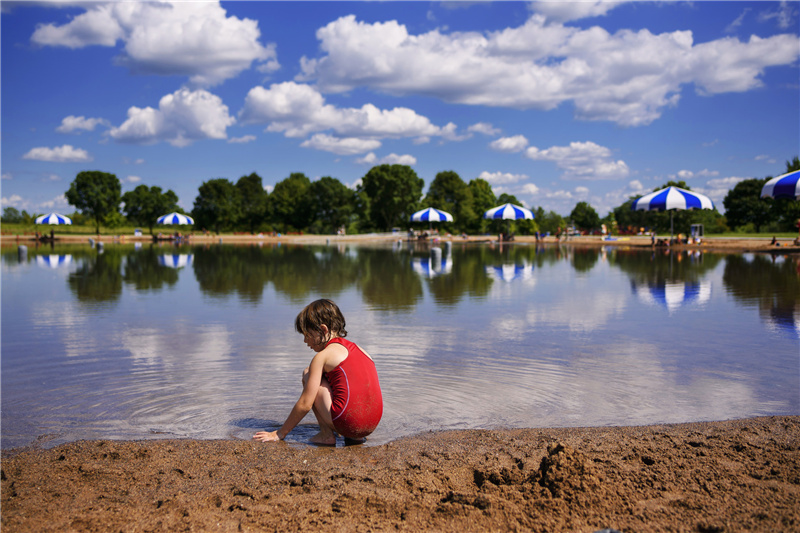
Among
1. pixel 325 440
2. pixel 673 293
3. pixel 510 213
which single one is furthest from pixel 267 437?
pixel 510 213

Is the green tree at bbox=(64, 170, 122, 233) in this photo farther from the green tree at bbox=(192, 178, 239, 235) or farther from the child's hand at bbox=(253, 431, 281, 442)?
the child's hand at bbox=(253, 431, 281, 442)

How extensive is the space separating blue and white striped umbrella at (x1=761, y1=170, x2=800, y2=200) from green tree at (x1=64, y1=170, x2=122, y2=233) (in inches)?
2718

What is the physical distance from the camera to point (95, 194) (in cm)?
7081

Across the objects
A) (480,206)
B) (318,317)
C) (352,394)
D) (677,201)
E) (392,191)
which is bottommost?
(352,394)

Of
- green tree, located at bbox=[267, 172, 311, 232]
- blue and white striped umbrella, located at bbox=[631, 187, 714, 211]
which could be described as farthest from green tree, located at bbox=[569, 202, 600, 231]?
blue and white striped umbrella, located at bbox=[631, 187, 714, 211]

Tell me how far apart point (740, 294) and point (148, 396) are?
12811 millimetres

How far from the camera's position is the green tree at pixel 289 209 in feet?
266

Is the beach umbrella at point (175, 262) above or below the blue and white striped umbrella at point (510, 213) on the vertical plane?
below

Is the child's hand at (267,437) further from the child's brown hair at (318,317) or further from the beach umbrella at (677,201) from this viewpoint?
the beach umbrella at (677,201)

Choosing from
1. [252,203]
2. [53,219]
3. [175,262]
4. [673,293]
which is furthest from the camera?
[252,203]

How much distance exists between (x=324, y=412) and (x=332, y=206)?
245 ft

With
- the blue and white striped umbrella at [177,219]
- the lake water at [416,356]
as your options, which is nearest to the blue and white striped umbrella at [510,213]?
the blue and white striped umbrella at [177,219]

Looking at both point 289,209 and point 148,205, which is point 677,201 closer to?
point 289,209

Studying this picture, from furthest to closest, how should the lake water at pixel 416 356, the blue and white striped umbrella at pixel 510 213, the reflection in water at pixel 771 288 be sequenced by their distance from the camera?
the blue and white striped umbrella at pixel 510 213 → the reflection in water at pixel 771 288 → the lake water at pixel 416 356
